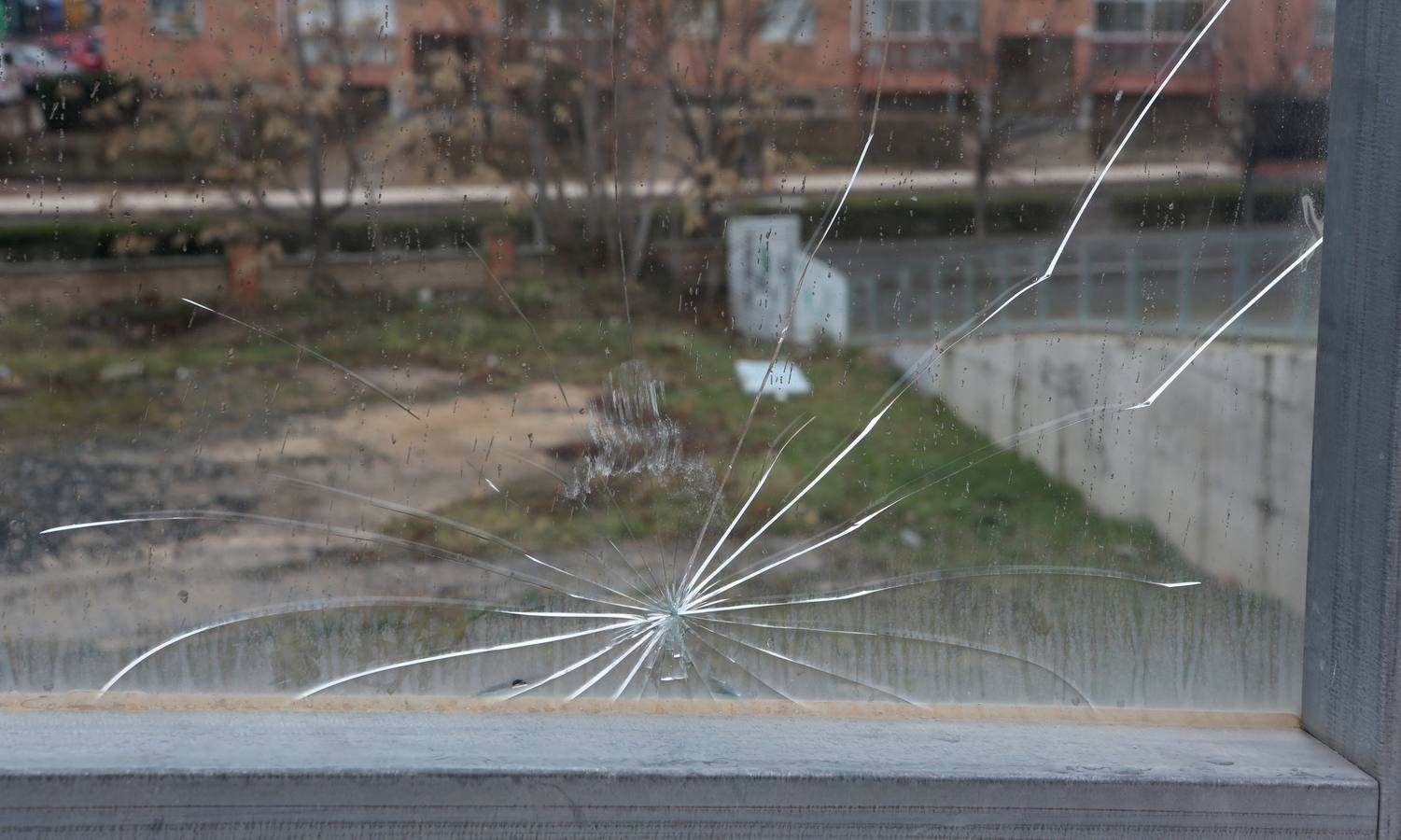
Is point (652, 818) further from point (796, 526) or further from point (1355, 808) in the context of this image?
point (1355, 808)

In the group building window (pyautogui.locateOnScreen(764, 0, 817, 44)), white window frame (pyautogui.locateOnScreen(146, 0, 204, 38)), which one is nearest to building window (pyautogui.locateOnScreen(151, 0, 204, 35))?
white window frame (pyautogui.locateOnScreen(146, 0, 204, 38))

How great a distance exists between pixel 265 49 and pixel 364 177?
23cm

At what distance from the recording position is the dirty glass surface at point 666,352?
5.74 feet

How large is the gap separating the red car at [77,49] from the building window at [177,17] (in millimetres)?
81

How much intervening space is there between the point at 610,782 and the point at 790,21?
1127mm

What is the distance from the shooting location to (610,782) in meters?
1.60

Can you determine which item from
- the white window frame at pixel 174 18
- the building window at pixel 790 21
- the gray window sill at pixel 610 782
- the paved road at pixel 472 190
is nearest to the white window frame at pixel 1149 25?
the paved road at pixel 472 190

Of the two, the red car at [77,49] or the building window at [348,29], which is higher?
the building window at [348,29]

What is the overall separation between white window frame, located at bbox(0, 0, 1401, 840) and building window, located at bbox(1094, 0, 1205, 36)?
8.2 inches

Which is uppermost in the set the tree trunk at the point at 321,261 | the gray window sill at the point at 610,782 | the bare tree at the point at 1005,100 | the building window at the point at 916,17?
the building window at the point at 916,17

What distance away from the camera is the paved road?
1721 mm

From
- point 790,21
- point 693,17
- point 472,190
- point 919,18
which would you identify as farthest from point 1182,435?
point 472,190

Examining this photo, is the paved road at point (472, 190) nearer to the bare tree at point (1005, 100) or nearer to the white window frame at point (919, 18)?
the bare tree at point (1005, 100)

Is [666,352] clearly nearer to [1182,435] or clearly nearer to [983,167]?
[983,167]
